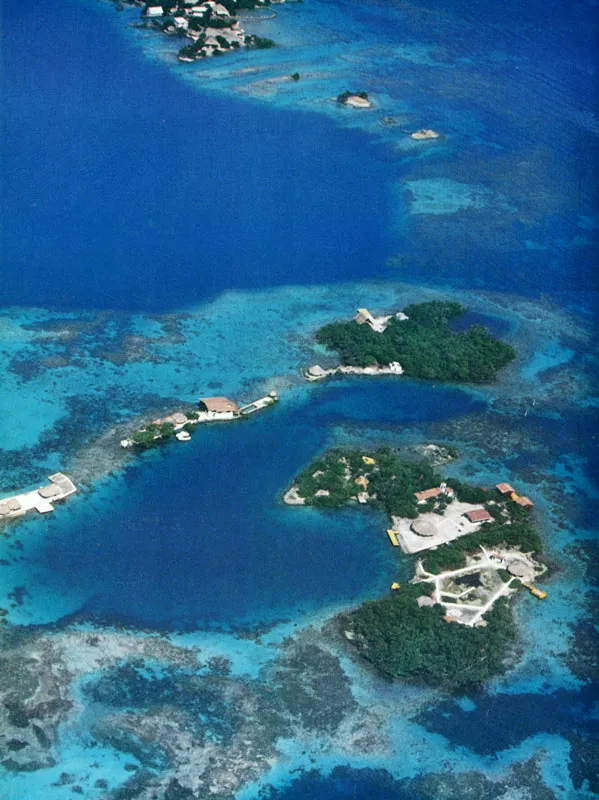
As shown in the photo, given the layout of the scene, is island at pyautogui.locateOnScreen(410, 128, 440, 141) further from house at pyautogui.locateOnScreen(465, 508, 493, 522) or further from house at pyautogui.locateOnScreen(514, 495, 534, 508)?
house at pyautogui.locateOnScreen(465, 508, 493, 522)

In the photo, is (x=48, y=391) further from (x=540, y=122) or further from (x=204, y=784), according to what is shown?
(x=540, y=122)

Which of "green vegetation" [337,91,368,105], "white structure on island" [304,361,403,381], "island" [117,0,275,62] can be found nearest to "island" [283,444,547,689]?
"white structure on island" [304,361,403,381]

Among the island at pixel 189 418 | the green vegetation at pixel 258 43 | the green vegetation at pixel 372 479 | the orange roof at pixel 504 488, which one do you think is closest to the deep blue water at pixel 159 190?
the green vegetation at pixel 258 43

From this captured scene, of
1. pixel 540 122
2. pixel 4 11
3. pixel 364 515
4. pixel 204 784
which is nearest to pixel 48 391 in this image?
pixel 364 515

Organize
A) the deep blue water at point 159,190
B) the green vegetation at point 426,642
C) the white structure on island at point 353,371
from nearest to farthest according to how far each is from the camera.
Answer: the green vegetation at point 426,642 < the white structure on island at point 353,371 < the deep blue water at point 159,190

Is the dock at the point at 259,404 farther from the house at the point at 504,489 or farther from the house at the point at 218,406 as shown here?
the house at the point at 504,489

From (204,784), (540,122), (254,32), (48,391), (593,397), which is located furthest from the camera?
(254,32)
